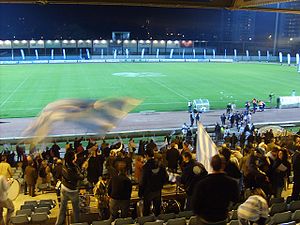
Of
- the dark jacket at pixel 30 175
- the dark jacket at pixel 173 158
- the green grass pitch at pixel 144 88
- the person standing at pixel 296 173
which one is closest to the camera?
the person standing at pixel 296 173

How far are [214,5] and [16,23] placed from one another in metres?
102

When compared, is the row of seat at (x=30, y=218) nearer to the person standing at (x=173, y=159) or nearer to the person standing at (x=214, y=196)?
the person standing at (x=214, y=196)

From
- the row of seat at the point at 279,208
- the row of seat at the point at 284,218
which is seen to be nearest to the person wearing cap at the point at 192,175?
the row of seat at the point at 279,208

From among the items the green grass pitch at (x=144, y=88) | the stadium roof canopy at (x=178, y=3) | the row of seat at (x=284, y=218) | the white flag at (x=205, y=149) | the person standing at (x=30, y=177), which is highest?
the stadium roof canopy at (x=178, y=3)

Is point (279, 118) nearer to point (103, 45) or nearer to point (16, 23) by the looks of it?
point (103, 45)

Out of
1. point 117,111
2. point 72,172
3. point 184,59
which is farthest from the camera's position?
point 184,59

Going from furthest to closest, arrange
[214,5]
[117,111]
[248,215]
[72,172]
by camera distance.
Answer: [214,5], [117,111], [72,172], [248,215]

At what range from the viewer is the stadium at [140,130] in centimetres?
681

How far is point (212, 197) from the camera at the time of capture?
167 inches

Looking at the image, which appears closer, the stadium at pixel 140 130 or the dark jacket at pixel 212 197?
the dark jacket at pixel 212 197

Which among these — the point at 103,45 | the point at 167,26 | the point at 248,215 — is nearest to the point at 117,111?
the point at 248,215

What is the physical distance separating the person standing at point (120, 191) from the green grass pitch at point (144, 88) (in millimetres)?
23466

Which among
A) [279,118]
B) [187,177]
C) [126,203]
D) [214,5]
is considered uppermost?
[214,5]

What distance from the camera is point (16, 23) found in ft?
350
